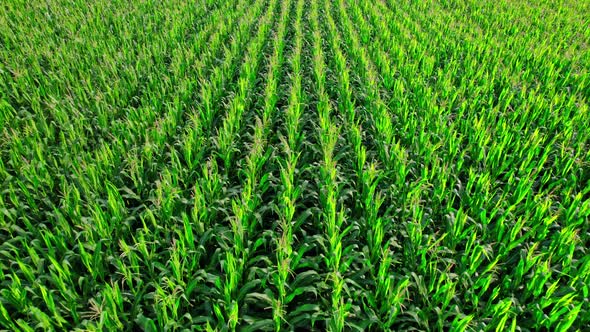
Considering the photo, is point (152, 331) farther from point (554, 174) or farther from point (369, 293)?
point (554, 174)

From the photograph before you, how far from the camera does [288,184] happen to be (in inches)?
96.8

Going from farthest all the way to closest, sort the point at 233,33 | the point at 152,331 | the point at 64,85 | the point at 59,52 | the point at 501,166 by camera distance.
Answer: the point at 233,33
the point at 59,52
the point at 64,85
the point at 501,166
the point at 152,331

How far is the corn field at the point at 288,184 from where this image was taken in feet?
6.16

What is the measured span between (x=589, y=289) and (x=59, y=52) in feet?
17.2

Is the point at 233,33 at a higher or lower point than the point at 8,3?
lower

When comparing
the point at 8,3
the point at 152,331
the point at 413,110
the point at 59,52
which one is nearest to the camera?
the point at 152,331

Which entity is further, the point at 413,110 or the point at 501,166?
the point at 413,110

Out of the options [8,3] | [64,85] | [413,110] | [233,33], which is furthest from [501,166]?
[8,3]

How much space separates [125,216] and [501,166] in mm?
2523

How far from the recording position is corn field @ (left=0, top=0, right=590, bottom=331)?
1877 millimetres

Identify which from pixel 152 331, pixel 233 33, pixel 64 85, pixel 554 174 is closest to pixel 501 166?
pixel 554 174

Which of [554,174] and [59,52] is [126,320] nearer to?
[554,174]

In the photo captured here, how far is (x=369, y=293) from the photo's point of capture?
1.89 meters

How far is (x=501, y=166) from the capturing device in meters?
2.84
